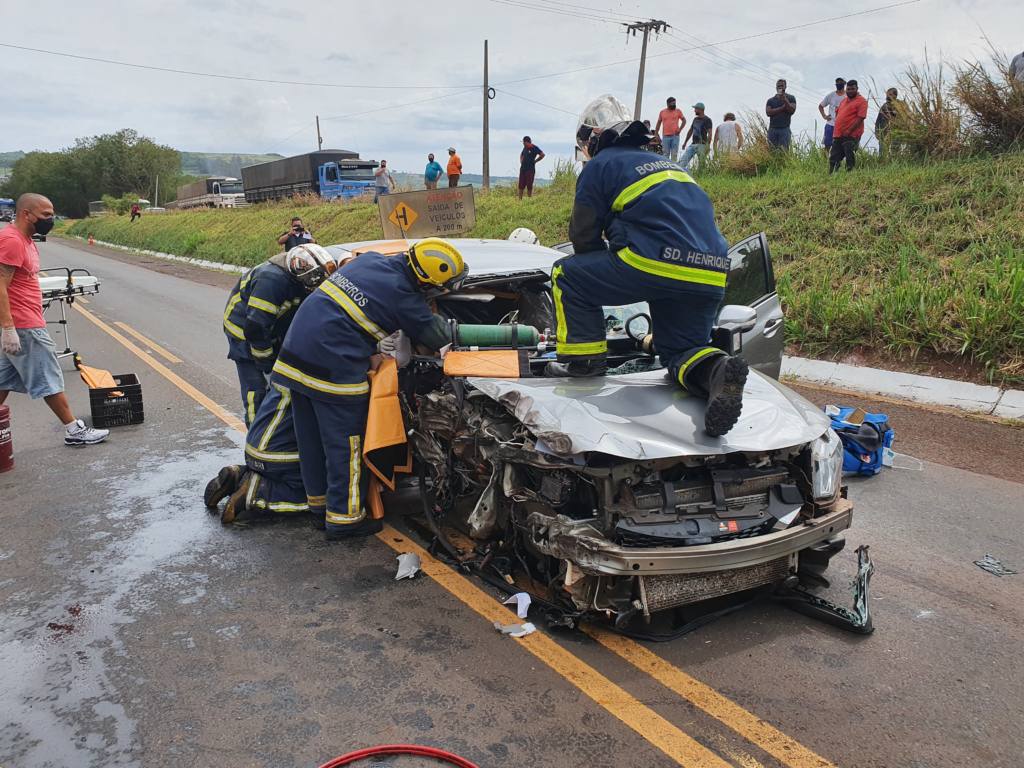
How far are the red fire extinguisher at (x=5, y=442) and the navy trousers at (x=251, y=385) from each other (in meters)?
1.79

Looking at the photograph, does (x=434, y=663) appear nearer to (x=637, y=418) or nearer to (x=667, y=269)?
(x=637, y=418)

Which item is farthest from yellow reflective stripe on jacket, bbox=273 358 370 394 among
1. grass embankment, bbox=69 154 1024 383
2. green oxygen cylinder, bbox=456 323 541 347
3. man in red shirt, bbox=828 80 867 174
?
man in red shirt, bbox=828 80 867 174

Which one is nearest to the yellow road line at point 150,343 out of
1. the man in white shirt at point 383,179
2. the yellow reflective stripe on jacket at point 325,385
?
the yellow reflective stripe on jacket at point 325,385

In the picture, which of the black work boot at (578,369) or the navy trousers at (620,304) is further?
the black work boot at (578,369)

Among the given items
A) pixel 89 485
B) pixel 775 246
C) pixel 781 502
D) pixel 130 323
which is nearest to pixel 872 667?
pixel 781 502

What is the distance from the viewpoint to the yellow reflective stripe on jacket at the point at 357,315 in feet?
13.8

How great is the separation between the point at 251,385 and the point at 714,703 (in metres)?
3.96

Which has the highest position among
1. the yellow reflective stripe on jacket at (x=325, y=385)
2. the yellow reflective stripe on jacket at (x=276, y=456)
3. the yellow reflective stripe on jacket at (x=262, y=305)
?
the yellow reflective stripe on jacket at (x=262, y=305)

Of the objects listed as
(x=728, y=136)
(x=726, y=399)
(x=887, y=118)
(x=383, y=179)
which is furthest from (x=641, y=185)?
(x=383, y=179)

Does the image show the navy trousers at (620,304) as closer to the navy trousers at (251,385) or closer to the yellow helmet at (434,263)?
the yellow helmet at (434,263)

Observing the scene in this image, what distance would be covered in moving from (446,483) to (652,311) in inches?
55.6

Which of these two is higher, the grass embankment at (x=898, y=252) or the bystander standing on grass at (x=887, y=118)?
the bystander standing on grass at (x=887, y=118)

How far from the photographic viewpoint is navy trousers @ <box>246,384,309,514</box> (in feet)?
15.5

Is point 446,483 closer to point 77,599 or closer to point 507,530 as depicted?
point 507,530
